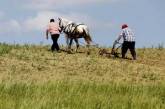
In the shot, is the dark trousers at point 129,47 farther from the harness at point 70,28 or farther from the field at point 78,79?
the harness at point 70,28

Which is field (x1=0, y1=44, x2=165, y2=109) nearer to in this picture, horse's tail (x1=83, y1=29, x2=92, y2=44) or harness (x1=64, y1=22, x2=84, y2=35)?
horse's tail (x1=83, y1=29, x2=92, y2=44)

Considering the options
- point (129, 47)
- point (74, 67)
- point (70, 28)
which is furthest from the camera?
point (70, 28)

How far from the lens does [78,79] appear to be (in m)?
19.4

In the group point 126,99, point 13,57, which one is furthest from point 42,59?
point 126,99

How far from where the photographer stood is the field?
43.7 ft

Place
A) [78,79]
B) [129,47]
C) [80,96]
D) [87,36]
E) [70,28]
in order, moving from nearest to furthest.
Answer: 1. [80,96]
2. [78,79]
3. [129,47]
4. [70,28]
5. [87,36]

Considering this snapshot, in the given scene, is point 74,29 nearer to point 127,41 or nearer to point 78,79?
point 127,41

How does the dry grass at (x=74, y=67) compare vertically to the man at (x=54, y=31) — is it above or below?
below

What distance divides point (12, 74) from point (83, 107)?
7476 mm

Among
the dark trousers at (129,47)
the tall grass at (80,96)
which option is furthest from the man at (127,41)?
the tall grass at (80,96)

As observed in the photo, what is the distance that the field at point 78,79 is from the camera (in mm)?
13328

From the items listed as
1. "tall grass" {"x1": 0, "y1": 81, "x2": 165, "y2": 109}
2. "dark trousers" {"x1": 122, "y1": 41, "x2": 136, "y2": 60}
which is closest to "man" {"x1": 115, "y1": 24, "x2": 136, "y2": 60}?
"dark trousers" {"x1": 122, "y1": 41, "x2": 136, "y2": 60}

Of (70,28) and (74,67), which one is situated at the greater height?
(70,28)

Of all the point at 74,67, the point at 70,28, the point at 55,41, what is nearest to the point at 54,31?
the point at 55,41
